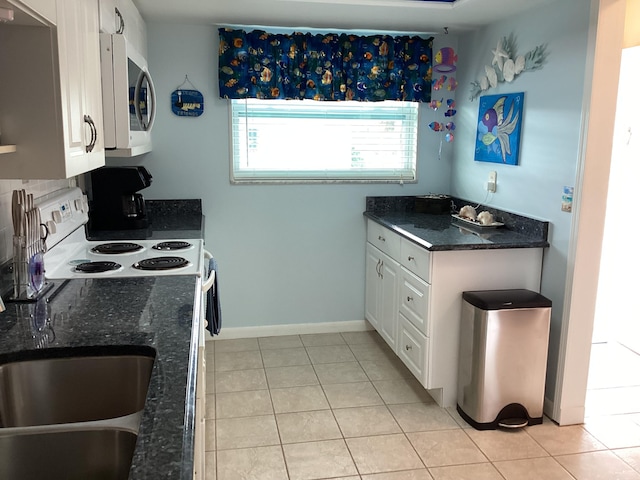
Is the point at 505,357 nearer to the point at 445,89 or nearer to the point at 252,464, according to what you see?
the point at 252,464

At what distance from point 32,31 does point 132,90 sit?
1067 mm

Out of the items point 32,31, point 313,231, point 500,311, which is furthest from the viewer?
point 313,231

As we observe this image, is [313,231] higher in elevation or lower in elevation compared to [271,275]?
higher

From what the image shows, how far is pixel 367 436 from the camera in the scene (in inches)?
109

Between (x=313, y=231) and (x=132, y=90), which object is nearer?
(x=132, y=90)

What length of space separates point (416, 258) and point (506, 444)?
1033 millimetres

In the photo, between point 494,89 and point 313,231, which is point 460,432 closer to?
point 313,231

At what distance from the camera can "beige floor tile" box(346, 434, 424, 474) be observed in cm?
251

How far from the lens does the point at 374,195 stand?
13.2 ft

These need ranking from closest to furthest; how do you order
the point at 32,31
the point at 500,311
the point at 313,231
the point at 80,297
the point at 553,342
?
the point at 32,31 → the point at 80,297 → the point at 500,311 → the point at 553,342 → the point at 313,231

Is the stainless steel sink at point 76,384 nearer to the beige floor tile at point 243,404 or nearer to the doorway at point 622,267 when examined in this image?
the beige floor tile at point 243,404

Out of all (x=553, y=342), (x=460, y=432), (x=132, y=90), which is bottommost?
(x=460, y=432)

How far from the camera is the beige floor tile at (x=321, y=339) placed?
3.95 metres

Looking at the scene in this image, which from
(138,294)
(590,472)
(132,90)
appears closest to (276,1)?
(132,90)
